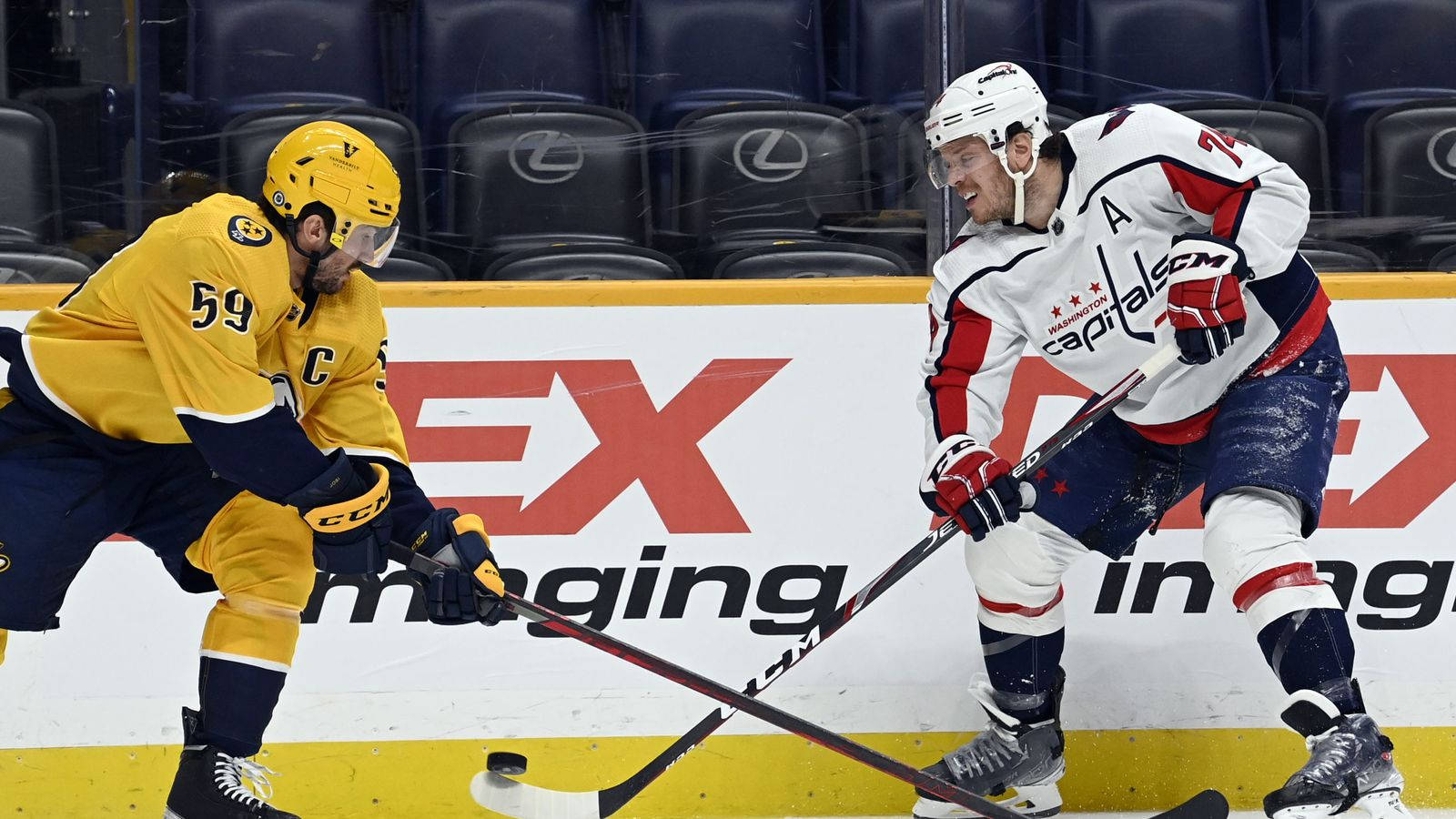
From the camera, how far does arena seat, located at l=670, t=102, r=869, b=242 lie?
317 centimetres

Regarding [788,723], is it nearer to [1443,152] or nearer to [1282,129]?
[1282,129]

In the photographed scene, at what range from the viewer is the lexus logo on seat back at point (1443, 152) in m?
3.21

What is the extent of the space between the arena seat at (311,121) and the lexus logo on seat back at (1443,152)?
80.5 inches

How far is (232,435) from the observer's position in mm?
2275

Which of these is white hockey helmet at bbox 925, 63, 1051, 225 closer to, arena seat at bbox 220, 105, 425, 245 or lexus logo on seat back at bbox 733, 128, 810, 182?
lexus logo on seat back at bbox 733, 128, 810, 182

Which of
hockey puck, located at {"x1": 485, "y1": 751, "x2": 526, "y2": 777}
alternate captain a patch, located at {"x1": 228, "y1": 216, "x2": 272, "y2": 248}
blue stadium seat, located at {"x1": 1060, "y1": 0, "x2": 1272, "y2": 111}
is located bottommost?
hockey puck, located at {"x1": 485, "y1": 751, "x2": 526, "y2": 777}

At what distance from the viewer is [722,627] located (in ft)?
9.92

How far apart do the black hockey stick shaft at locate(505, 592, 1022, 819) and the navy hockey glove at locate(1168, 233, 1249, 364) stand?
85cm

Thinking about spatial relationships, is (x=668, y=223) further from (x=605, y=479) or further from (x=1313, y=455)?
(x=1313, y=455)

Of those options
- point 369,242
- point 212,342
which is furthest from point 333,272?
point 212,342

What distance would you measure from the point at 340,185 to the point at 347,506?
0.48 metres

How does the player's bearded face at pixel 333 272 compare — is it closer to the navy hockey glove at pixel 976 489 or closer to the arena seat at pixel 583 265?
the arena seat at pixel 583 265

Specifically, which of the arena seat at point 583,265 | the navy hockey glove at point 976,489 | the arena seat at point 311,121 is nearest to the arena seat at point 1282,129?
the navy hockey glove at point 976,489

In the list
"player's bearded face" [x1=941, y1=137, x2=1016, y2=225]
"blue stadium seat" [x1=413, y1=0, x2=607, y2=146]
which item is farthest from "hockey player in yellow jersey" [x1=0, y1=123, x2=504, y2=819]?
"player's bearded face" [x1=941, y1=137, x2=1016, y2=225]
